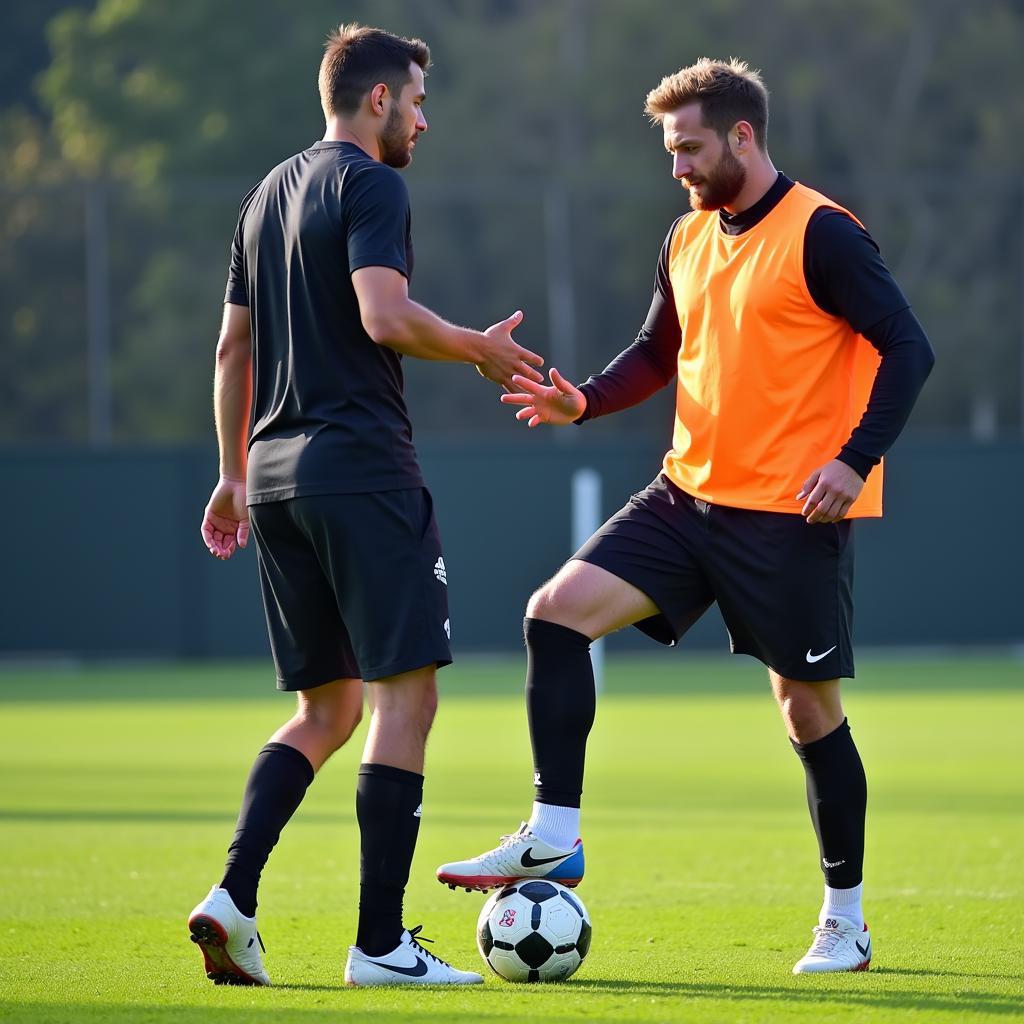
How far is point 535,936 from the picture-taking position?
526 centimetres

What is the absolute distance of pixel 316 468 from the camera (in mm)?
5156

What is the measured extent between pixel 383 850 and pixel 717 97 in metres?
2.37

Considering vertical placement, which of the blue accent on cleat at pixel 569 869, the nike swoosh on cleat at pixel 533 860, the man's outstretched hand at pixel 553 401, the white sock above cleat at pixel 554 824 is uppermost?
the man's outstretched hand at pixel 553 401

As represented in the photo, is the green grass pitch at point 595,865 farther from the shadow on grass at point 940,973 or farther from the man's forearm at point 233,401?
the man's forearm at point 233,401

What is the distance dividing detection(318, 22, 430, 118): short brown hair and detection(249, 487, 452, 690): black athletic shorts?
3.61 feet

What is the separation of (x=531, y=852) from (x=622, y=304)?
26315 millimetres

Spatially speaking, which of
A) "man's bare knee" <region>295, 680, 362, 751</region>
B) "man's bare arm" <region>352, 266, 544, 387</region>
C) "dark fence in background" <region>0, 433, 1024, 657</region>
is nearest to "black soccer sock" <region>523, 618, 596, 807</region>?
"man's bare knee" <region>295, 680, 362, 751</region>

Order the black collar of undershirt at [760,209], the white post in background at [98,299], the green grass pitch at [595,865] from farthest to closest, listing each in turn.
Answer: the white post in background at [98,299] < the black collar of undershirt at [760,209] < the green grass pitch at [595,865]

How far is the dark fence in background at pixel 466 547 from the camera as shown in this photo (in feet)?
70.9

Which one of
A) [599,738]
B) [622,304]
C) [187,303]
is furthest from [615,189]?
[599,738]

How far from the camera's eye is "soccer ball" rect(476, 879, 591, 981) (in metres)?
5.26

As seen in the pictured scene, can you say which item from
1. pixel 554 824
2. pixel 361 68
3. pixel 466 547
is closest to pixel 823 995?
pixel 554 824

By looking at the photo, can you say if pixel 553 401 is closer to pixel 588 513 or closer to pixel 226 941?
pixel 226 941

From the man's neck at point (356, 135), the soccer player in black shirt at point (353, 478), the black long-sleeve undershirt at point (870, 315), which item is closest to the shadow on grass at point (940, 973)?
the soccer player in black shirt at point (353, 478)
